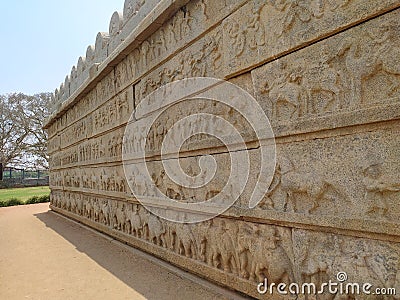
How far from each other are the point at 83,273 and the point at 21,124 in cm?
2468

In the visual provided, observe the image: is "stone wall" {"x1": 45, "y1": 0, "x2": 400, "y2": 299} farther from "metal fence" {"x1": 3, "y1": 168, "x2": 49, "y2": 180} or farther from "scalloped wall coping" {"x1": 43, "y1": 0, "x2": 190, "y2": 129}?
"metal fence" {"x1": 3, "y1": 168, "x2": 49, "y2": 180}

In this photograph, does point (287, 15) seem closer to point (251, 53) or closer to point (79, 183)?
point (251, 53)

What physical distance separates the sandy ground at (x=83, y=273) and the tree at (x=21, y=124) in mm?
21268

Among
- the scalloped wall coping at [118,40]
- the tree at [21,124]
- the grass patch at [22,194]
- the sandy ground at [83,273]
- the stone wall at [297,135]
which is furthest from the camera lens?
the tree at [21,124]

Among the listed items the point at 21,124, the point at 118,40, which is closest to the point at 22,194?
the point at 21,124

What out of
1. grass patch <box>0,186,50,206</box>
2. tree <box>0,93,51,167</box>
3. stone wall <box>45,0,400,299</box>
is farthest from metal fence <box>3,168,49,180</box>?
stone wall <box>45,0,400,299</box>

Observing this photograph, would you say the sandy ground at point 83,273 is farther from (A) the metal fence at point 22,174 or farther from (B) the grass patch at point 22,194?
(A) the metal fence at point 22,174

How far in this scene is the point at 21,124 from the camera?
25891 mm

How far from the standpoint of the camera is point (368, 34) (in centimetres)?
218

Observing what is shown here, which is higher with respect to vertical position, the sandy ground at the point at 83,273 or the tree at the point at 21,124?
the tree at the point at 21,124

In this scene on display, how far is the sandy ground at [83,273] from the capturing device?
358 cm

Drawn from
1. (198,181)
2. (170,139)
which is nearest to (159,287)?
(198,181)

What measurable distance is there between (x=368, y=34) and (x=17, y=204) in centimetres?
1704

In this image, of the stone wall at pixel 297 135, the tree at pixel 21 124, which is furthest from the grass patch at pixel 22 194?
the stone wall at pixel 297 135
